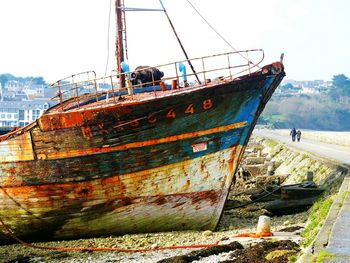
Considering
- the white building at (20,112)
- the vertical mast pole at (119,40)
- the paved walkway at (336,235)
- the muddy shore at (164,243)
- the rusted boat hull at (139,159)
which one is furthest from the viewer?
the white building at (20,112)

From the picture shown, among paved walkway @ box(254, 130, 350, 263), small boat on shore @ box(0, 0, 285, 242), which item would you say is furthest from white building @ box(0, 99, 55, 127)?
paved walkway @ box(254, 130, 350, 263)

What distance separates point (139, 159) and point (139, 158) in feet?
0.07

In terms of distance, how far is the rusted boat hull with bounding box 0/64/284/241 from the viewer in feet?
37.5

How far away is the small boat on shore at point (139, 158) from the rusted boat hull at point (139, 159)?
0.02 meters

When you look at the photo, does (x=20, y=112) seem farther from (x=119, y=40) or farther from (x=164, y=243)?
(x=164, y=243)

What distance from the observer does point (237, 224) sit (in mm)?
12523

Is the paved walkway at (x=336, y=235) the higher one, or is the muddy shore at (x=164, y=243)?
the paved walkway at (x=336, y=235)

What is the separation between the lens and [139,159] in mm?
11547

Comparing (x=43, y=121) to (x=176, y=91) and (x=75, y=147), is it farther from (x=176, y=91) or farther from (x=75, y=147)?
(x=176, y=91)

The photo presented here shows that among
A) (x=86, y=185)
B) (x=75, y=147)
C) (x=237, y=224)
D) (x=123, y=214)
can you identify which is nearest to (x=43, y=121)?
(x=75, y=147)

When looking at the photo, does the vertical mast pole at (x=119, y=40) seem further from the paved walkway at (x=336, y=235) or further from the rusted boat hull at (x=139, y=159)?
the paved walkway at (x=336, y=235)

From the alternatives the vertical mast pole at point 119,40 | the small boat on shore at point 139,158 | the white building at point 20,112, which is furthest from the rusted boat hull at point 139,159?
the white building at point 20,112

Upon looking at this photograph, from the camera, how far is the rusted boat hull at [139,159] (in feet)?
37.5

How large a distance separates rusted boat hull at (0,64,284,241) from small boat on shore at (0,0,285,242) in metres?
0.02
